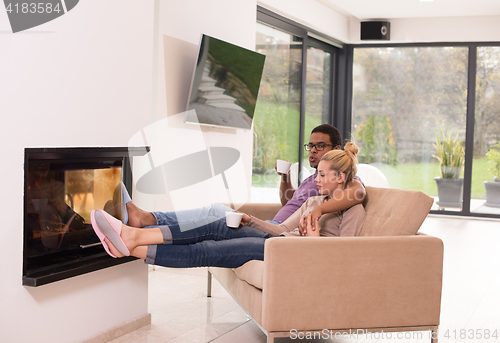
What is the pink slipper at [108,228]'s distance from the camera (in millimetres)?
1915

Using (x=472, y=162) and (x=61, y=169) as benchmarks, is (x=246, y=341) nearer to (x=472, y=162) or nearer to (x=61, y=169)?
(x=61, y=169)

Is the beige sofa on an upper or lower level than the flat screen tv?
lower

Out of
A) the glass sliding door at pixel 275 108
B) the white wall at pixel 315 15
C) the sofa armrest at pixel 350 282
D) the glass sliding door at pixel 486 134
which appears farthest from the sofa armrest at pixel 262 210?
the glass sliding door at pixel 486 134

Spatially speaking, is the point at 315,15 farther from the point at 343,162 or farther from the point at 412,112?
the point at 343,162

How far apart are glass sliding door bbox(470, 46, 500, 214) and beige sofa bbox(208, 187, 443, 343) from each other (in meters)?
5.34

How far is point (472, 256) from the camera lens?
4.43 meters

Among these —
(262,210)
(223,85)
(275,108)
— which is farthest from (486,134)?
(262,210)

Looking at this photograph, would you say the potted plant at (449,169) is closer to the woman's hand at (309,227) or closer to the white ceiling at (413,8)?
the white ceiling at (413,8)

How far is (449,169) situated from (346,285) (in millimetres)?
5615

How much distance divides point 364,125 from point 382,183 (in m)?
1.70

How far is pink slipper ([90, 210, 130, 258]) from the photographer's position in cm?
192

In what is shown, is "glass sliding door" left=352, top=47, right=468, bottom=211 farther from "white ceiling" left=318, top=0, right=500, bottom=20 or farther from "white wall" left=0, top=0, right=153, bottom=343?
"white wall" left=0, top=0, right=153, bottom=343

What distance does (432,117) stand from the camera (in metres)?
7.15

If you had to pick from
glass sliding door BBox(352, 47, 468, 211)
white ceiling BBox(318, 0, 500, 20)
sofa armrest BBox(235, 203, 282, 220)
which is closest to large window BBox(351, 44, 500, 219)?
glass sliding door BBox(352, 47, 468, 211)
